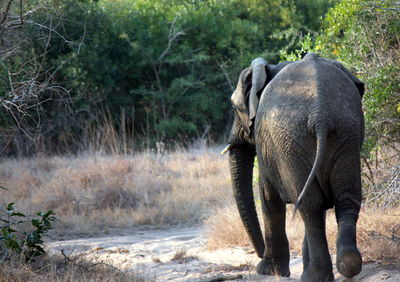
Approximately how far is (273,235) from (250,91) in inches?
53.0

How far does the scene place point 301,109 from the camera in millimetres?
5008

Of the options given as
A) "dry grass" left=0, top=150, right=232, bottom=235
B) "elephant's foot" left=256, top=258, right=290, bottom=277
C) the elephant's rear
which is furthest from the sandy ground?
the elephant's rear

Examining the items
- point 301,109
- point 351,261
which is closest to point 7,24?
point 301,109

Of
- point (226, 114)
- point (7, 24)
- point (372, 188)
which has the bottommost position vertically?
point (226, 114)

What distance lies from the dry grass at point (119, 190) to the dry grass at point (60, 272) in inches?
176

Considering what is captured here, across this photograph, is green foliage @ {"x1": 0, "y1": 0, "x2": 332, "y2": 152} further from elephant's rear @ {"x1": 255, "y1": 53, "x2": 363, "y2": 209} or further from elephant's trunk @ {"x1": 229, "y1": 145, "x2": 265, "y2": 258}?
elephant's rear @ {"x1": 255, "y1": 53, "x2": 363, "y2": 209}

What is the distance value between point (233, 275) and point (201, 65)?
1622cm

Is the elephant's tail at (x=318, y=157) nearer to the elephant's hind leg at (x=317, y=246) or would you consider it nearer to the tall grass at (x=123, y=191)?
the elephant's hind leg at (x=317, y=246)

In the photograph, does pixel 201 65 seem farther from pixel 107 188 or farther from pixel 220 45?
pixel 107 188

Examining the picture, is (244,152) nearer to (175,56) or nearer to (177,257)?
(177,257)

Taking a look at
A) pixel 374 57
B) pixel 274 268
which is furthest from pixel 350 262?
pixel 374 57

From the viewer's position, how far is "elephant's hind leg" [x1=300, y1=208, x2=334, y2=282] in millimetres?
5125

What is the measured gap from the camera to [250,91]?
6129 mm

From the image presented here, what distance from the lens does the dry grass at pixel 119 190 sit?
1169 cm
